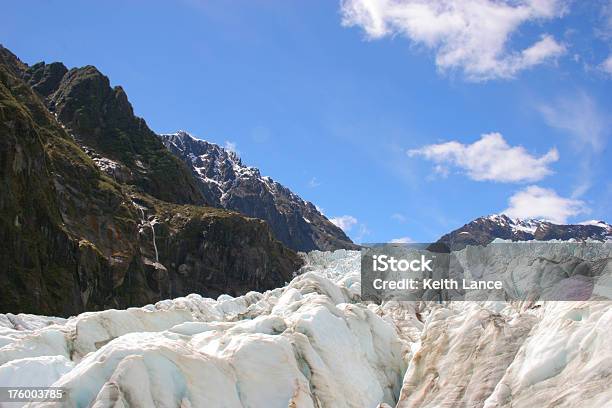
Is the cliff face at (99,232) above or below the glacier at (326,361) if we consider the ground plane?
above

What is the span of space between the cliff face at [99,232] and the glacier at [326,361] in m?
53.1

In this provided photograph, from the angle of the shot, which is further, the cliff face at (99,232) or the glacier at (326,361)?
the cliff face at (99,232)

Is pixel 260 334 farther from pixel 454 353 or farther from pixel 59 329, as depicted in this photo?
pixel 59 329

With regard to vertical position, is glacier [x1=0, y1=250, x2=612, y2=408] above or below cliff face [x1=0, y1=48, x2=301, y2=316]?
below

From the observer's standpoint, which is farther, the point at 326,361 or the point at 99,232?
→ the point at 99,232

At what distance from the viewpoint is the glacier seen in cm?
1675

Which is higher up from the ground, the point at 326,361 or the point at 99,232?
the point at 99,232

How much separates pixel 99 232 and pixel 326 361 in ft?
314

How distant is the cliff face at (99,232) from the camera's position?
250 feet

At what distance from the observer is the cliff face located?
250 ft

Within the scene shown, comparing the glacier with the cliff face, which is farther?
the cliff face

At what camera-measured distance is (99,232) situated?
10981cm

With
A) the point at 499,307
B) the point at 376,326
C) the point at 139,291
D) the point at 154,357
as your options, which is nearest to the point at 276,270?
the point at 139,291

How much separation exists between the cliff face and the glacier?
53102 millimetres
